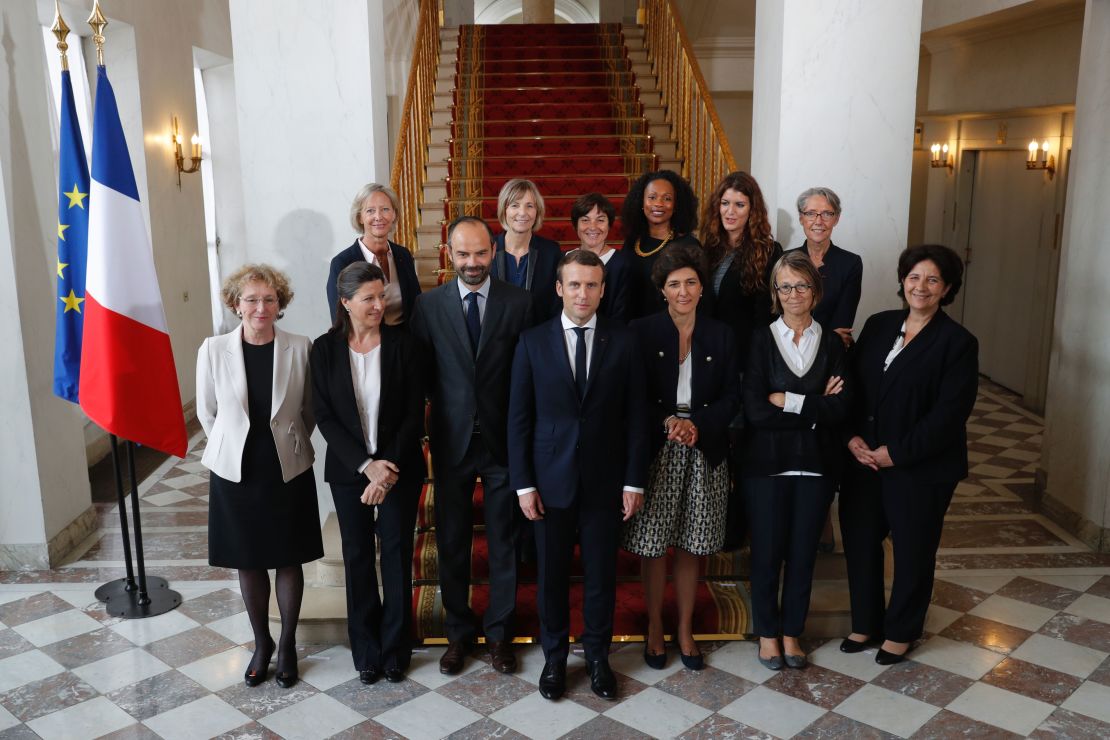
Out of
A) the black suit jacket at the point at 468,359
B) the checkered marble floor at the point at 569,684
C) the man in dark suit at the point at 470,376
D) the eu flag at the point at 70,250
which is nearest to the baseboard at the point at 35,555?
the checkered marble floor at the point at 569,684

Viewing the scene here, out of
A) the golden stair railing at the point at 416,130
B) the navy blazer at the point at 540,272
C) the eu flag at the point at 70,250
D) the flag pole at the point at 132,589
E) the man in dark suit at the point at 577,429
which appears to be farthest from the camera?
the golden stair railing at the point at 416,130

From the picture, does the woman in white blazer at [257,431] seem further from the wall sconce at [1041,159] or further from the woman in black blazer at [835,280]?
the wall sconce at [1041,159]

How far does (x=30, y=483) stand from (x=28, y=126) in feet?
6.72

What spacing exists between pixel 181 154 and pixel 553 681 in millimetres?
7147

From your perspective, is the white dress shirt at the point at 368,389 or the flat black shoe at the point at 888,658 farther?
the flat black shoe at the point at 888,658

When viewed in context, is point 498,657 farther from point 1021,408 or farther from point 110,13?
point 1021,408

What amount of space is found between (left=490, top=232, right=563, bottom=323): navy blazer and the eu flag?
2390mm

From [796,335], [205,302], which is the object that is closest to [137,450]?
[205,302]

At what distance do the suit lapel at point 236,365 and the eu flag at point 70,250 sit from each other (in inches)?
70.4

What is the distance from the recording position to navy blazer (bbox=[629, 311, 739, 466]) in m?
4.11

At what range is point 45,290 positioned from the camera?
18.8 feet

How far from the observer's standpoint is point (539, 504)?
4051 millimetres

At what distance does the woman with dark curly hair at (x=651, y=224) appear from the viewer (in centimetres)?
455

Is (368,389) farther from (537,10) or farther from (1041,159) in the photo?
(537,10)
